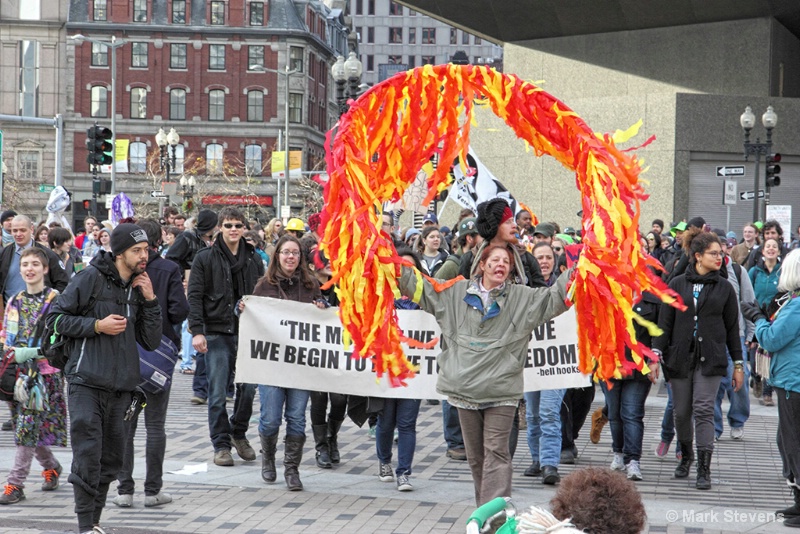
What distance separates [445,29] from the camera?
415ft

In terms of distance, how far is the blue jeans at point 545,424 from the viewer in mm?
9539

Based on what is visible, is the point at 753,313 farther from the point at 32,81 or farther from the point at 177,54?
the point at 32,81

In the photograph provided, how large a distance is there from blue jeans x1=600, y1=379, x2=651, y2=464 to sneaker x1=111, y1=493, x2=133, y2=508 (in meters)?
4.08

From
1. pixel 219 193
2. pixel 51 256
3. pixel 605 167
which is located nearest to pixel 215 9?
pixel 219 193

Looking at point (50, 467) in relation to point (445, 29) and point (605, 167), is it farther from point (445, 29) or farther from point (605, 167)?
point (445, 29)

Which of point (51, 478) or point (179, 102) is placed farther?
point (179, 102)

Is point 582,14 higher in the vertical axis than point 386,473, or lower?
higher

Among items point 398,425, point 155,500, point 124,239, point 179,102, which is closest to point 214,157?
point 179,102

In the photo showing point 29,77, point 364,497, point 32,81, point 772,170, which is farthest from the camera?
point 32,81

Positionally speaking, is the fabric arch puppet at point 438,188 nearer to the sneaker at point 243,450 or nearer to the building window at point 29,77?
the sneaker at point 243,450

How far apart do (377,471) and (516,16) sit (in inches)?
1017

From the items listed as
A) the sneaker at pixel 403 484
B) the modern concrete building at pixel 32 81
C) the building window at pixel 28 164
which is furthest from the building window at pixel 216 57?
the sneaker at pixel 403 484

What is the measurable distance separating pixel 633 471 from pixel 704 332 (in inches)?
51.7

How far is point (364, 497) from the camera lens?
8.97m
